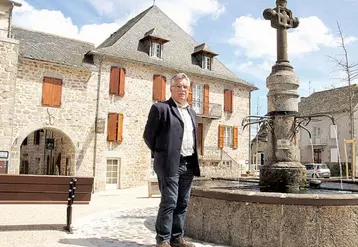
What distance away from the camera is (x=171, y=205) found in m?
3.56

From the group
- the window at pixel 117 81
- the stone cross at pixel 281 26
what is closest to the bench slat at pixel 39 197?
the stone cross at pixel 281 26

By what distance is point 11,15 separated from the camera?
14.2 m

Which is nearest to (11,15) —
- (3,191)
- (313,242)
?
(3,191)

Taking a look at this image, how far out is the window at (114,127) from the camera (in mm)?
17688

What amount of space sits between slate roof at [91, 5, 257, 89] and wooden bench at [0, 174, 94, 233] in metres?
12.7

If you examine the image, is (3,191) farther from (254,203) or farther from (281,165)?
(281,165)

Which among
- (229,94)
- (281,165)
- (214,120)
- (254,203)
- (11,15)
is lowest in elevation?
(254,203)

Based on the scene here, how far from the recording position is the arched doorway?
17.4 metres

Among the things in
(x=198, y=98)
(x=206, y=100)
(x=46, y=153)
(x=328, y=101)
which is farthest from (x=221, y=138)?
(x=328, y=101)

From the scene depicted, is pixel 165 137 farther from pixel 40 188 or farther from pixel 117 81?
pixel 117 81

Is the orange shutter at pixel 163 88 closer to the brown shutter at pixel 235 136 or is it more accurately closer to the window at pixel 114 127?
the window at pixel 114 127

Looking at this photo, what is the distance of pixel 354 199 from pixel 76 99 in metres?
14.8

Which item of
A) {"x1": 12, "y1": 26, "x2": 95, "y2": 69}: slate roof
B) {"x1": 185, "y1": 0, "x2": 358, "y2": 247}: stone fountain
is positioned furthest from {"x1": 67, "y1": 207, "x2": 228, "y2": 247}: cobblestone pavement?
{"x1": 12, "y1": 26, "x2": 95, "y2": 69}: slate roof

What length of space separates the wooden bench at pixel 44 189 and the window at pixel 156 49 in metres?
15.1
